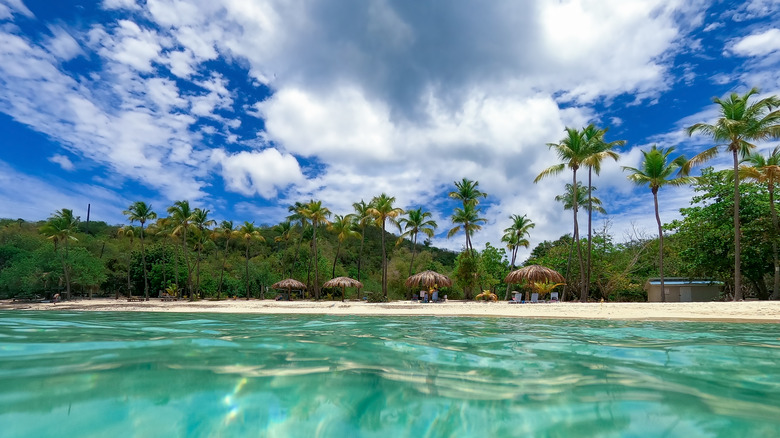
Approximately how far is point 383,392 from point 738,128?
25289mm

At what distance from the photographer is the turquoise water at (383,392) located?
2670 millimetres

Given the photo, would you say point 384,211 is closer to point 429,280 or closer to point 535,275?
point 429,280

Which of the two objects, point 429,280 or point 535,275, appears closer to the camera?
point 535,275

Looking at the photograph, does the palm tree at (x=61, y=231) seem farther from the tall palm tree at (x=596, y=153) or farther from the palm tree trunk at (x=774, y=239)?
the palm tree trunk at (x=774, y=239)

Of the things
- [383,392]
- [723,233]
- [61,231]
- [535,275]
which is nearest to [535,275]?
[535,275]

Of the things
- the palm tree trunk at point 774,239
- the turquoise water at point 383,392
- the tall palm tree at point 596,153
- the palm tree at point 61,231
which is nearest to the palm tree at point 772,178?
the palm tree trunk at point 774,239

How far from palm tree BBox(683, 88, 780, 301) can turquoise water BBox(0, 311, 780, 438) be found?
1980 cm

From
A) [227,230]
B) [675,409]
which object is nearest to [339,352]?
[675,409]

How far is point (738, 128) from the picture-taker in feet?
66.8

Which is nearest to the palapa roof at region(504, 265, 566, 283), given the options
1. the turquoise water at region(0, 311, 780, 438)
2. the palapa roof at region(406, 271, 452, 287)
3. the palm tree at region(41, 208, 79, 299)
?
→ the palapa roof at region(406, 271, 452, 287)

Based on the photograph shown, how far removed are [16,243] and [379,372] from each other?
5045cm

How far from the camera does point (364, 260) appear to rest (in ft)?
194

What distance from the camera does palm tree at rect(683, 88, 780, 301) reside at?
20016mm

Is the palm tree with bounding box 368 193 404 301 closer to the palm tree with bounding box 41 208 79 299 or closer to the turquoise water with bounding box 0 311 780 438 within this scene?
the palm tree with bounding box 41 208 79 299
